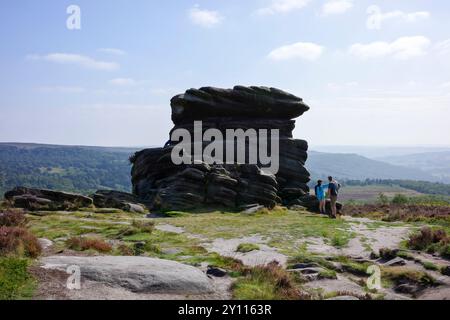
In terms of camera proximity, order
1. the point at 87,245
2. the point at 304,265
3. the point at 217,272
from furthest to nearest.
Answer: the point at 87,245
the point at 304,265
the point at 217,272

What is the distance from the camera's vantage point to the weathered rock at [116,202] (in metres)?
43.9

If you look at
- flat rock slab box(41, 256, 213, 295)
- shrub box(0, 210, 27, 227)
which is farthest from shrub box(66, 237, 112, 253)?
shrub box(0, 210, 27, 227)

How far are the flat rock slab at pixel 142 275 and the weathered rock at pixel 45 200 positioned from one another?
26303 mm

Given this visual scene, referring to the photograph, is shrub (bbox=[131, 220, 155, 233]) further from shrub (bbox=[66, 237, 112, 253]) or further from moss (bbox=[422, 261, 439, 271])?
moss (bbox=[422, 261, 439, 271])

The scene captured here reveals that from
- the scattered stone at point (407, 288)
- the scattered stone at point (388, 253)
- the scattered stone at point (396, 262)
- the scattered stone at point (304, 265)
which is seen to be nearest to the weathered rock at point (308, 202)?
the scattered stone at point (388, 253)

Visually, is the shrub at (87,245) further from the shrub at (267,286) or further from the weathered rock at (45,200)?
the weathered rock at (45,200)

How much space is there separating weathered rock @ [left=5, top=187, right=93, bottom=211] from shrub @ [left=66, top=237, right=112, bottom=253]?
20831 mm

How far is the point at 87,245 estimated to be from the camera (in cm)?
2156

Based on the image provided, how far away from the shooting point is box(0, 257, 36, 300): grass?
13148 millimetres

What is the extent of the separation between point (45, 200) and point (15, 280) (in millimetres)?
30482

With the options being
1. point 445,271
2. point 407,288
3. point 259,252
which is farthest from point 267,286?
point 445,271

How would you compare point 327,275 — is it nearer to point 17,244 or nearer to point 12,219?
point 17,244

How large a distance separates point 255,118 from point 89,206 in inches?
1278
